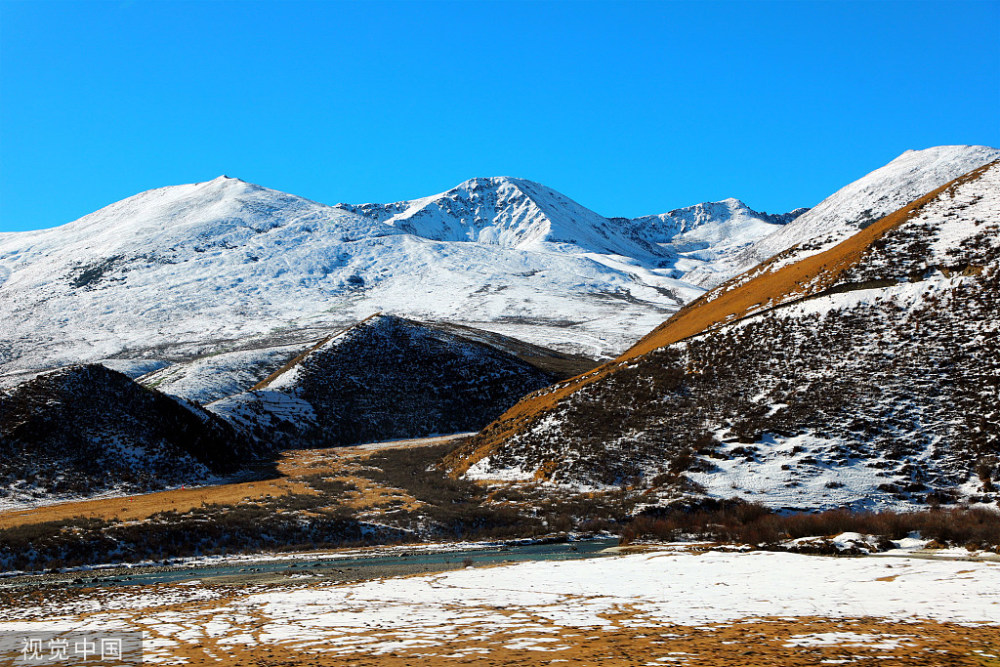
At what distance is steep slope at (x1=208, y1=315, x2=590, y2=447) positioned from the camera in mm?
79625

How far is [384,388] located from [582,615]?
239 feet

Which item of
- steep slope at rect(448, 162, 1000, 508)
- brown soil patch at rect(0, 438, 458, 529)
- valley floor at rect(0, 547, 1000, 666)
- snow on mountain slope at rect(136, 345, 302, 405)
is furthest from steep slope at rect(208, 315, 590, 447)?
valley floor at rect(0, 547, 1000, 666)

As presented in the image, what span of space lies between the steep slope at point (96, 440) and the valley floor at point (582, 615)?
2484 centimetres

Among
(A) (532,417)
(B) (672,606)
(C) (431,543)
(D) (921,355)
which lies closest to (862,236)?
(D) (921,355)

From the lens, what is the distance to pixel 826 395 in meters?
43.0

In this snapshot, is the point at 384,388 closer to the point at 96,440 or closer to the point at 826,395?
the point at 96,440

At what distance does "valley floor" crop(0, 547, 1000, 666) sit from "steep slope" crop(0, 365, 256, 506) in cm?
2484

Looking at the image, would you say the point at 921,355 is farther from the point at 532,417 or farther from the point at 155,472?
the point at 155,472

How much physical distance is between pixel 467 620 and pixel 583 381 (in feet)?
123

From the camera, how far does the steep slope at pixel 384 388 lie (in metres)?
79.6

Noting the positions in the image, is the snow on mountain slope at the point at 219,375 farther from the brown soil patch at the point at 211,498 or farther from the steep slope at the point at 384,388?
the brown soil patch at the point at 211,498

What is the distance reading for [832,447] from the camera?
39844 mm

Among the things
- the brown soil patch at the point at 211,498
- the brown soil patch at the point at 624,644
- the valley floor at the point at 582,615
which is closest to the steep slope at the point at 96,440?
the brown soil patch at the point at 211,498

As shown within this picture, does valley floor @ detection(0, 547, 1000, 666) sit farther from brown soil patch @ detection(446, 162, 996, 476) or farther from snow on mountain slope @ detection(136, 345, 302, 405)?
snow on mountain slope @ detection(136, 345, 302, 405)
